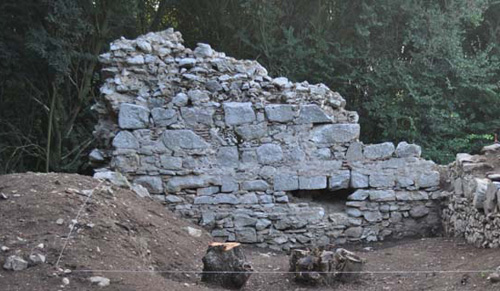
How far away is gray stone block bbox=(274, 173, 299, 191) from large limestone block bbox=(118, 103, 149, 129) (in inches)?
80.2

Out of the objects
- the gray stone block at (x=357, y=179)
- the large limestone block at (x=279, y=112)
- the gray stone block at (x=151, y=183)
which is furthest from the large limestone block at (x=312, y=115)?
the gray stone block at (x=151, y=183)

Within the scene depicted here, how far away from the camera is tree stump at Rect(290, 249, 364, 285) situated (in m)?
6.26

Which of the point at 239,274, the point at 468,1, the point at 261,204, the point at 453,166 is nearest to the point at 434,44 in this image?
the point at 468,1

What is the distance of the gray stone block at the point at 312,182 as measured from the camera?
8.60 m

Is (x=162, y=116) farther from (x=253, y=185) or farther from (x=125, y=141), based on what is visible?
(x=253, y=185)

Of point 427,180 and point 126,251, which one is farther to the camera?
point 427,180

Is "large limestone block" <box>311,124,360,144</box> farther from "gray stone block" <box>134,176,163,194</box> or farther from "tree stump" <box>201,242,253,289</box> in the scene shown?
"tree stump" <box>201,242,253,289</box>

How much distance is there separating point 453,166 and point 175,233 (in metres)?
4.30

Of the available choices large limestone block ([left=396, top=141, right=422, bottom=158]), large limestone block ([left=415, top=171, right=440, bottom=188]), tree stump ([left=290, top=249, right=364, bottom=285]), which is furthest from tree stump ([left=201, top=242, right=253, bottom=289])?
large limestone block ([left=415, top=171, right=440, bottom=188])

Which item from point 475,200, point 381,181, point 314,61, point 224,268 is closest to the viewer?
point 224,268

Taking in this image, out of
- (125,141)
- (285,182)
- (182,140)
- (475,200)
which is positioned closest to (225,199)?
(285,182)

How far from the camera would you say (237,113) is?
27.9ft

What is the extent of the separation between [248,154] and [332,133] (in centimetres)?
124

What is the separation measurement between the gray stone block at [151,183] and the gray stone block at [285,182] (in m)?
1.61
